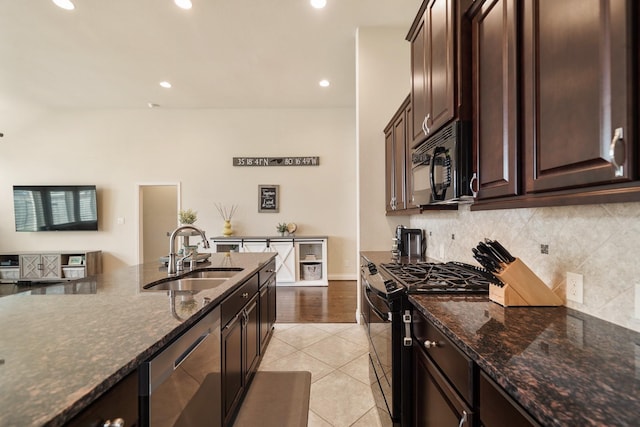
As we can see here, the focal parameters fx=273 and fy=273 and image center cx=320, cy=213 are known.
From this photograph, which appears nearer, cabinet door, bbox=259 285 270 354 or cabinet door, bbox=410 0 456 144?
cabinet door, bbox=410 0 456 144

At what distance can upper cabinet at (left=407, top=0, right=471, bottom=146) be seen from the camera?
136 cm

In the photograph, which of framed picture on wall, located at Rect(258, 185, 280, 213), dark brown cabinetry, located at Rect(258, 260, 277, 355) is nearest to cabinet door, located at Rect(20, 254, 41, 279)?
framed picture on wall, located at Rect(258, 185, 280, 213)

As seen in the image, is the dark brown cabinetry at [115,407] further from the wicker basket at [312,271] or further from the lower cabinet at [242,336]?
the wicker basket at [312,271]

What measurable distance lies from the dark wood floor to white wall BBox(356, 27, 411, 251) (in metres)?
Result: 1.23

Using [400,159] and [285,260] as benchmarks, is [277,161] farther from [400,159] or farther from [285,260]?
[400,159]

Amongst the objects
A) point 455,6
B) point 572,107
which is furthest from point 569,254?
point 455,6

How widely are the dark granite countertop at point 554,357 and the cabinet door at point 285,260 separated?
4209 millimetres

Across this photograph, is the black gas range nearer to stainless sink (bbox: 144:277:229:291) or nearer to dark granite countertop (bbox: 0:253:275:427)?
dark granite countertop (bbox: 0:253:275:427)

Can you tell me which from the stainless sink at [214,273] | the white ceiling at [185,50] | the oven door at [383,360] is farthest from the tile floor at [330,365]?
the white ceiling at [185,50]

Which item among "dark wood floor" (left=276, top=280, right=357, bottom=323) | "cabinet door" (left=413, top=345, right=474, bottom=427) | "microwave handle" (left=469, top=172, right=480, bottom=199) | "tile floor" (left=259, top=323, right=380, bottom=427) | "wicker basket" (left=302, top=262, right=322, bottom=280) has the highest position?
"microwave handle" (left=469, top=172, right=480, bottom=199)

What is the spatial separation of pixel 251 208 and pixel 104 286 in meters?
4.29

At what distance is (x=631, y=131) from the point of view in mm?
628

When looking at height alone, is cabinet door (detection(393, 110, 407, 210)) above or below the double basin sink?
above

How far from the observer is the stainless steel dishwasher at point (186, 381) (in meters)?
0.81
